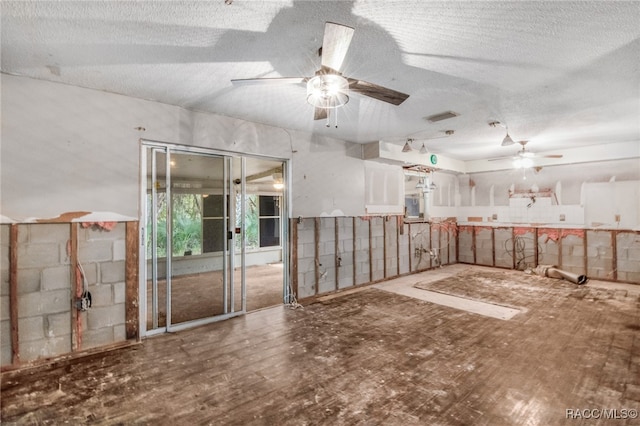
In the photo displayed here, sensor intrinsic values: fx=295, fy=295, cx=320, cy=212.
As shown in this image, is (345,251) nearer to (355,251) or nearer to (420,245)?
(355,251)

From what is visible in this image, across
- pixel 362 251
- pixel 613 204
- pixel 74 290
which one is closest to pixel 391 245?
pixel 362 251

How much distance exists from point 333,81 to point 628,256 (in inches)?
277

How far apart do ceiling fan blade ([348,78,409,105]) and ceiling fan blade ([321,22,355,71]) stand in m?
0.24

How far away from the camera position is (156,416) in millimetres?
2018

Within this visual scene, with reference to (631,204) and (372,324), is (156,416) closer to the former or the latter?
(372,324)

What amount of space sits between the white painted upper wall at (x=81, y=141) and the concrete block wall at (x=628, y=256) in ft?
23.4

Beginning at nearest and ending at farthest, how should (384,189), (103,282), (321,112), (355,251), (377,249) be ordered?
(321,112), (103,282), (355,251), (377,249), (384,189)

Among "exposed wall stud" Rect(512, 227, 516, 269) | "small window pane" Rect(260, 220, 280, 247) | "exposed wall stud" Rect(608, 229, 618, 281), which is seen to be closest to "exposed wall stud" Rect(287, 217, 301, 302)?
"small window pane" Rect(260, 220, 280, 247)

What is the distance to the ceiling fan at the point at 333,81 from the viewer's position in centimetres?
179

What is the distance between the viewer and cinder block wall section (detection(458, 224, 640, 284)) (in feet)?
18.7

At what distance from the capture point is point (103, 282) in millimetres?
3076

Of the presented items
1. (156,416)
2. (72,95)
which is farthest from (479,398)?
(72,95)

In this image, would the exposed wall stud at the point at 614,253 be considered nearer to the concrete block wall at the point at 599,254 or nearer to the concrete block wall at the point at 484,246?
the concrete block wall at the point at 599,254
